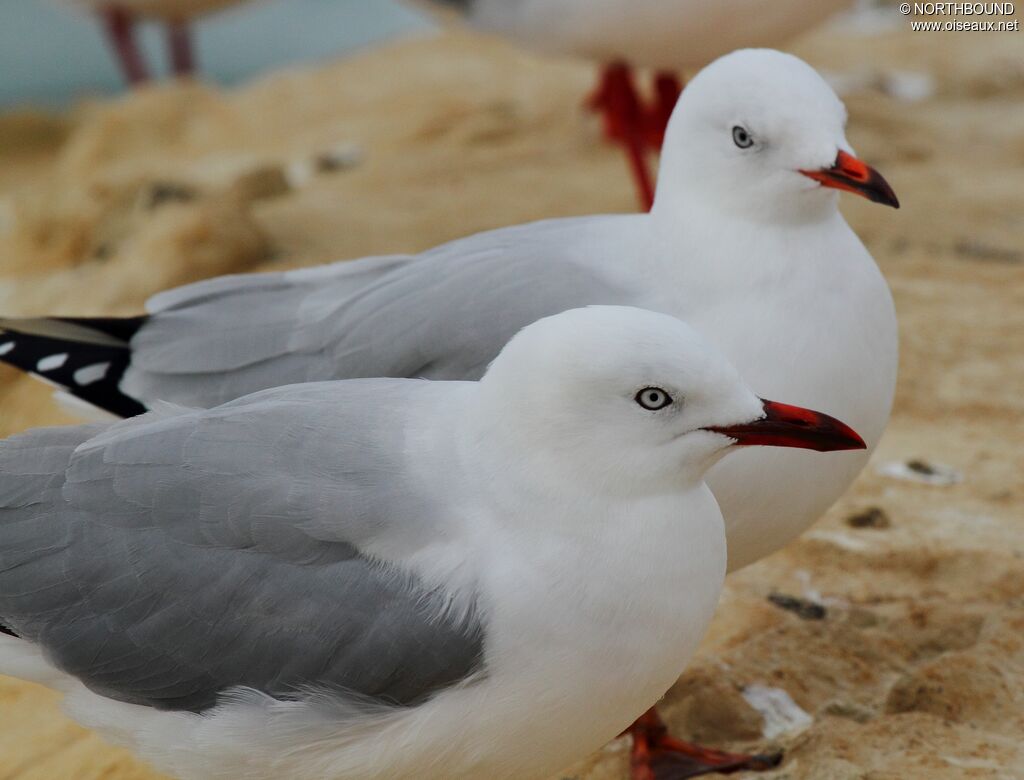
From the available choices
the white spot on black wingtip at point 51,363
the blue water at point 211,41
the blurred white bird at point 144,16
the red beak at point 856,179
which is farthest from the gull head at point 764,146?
the blue water at point 211,41

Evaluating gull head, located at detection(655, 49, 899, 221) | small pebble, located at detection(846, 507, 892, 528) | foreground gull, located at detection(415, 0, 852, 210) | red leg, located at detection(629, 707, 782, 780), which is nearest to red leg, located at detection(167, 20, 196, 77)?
foreground gull, located at detection(415, 0, 852, 210)

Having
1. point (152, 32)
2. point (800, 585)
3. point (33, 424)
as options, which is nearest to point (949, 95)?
point (800, 585)

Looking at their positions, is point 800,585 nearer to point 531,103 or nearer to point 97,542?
point 97,542

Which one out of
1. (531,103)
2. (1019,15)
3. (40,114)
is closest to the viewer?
(531,103)

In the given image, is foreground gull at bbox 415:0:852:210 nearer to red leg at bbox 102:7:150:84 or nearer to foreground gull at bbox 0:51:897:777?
foreground gull at bbox 0:51:897:777

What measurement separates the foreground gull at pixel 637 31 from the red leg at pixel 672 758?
9.55 feet

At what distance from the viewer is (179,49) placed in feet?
35.3

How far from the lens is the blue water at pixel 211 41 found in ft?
38.8

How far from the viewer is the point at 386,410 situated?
8.23 feet

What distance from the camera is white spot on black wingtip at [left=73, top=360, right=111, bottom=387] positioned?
3186 mm

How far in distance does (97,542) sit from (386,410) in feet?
1.74

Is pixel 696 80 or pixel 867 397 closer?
pixel 867 397

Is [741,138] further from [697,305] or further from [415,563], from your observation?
[415,563]

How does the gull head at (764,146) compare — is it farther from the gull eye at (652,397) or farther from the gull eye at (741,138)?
the gull eye at (652,397)
